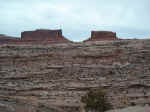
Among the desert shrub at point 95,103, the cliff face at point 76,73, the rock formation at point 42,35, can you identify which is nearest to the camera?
the desert shrub at point 95,103

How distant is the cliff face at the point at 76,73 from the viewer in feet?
62.4

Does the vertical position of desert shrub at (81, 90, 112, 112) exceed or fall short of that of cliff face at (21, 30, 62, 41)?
it falls short

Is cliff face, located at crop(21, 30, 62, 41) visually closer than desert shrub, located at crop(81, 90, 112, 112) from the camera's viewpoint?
No

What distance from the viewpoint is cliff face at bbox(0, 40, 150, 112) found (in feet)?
62.4

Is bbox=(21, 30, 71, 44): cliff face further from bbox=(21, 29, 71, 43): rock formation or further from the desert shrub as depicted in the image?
the desert shrub

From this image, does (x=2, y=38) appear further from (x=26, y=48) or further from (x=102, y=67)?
(x=102, y=67)

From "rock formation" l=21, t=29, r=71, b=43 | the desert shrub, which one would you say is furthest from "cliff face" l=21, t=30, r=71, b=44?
the desert shrub

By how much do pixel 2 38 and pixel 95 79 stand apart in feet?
43.3

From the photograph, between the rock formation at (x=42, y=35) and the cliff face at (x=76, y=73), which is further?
the rock formation at (x=42, y=35)

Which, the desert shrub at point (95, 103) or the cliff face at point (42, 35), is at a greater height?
the cliff face at point (42, 35)

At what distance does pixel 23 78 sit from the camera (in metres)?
20.6

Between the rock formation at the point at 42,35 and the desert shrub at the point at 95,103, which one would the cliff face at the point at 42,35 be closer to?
the rock formation at the point at 42,35

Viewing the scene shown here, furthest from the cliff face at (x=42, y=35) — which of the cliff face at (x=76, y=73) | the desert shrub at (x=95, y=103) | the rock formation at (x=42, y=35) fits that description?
the desert shrub at (x=95, y=103)

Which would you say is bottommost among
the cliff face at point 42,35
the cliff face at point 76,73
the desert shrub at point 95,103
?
the desert shrub at point 95,103
